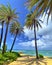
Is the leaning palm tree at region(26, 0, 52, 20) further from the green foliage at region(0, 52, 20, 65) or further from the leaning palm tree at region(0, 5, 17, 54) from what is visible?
the leaning palm tree at region(0, 5, 17, 54)

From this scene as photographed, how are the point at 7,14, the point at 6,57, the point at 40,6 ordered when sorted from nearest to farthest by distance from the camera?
the point at 40,6 → the point at 6,57 → the point at 7,14

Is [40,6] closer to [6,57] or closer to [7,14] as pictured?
[6,57]

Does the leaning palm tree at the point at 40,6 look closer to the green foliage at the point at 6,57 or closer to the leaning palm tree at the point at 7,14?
the green foliage at the point at 6,57

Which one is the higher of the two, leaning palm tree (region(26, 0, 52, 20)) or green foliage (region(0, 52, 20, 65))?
leaning palm tree (region(26, 0, 52, 20))

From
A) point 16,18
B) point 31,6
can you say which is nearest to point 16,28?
point 16,18

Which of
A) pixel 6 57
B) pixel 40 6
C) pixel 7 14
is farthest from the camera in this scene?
pixel 7 14

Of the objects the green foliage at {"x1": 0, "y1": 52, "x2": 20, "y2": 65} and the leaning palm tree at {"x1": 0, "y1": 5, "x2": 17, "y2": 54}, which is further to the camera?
the leaning palm tree at {"x1": 0, "y1": 5, "x2": 17, "y2": 54}

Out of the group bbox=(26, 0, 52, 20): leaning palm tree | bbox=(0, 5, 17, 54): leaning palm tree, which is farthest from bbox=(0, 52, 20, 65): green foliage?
bbox=(26, 0, 52, 20): leaning palm tree

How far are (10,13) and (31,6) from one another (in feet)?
98.0

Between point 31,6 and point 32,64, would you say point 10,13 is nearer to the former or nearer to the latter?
point 32,64

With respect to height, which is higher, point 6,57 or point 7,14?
point 7,14

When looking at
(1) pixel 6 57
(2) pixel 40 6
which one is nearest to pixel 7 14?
(1) pixel 6 57

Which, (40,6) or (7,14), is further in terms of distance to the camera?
(7,14)

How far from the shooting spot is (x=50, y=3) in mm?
13047
